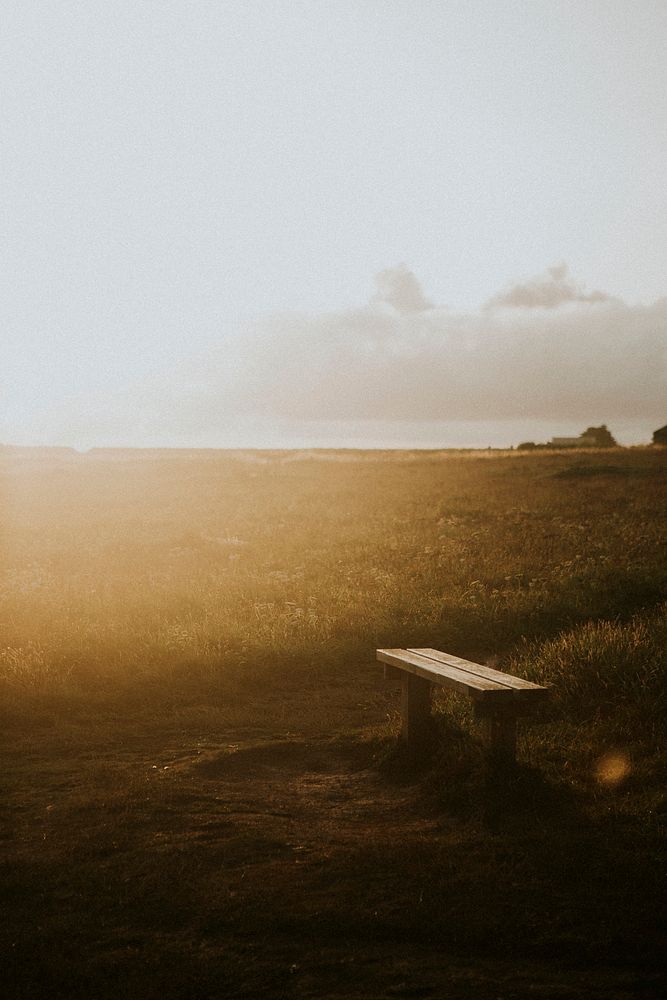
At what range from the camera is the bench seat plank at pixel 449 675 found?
548 centimetres

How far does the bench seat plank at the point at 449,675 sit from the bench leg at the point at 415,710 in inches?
6.8

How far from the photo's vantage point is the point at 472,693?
218 inches

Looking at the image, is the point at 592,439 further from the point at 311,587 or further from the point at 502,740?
the point at 502,740

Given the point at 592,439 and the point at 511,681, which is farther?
the point at 592,439

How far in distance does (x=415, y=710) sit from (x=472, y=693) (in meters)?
1.22

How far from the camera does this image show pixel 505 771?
559 centimetres

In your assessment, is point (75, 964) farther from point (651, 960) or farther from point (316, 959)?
point (651, 960)

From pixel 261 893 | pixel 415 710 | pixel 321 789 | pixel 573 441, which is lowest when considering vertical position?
pixel 321 789

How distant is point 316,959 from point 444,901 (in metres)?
0.80

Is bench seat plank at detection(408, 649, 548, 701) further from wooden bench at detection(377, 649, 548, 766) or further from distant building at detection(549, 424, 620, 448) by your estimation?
distant building at detection(549, 424, 620, 448)

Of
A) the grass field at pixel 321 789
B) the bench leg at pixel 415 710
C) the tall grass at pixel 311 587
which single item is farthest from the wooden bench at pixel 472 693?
the tall grass at pixel 311 587

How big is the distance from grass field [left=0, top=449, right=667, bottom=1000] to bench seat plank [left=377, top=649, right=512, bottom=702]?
1.94 feet

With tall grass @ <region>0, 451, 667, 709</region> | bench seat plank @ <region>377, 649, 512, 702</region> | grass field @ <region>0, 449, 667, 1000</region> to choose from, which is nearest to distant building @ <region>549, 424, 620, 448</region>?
tall grass @ <region>0, 451, 667, 709</region>

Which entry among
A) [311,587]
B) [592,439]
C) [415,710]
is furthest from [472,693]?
[592,439]
